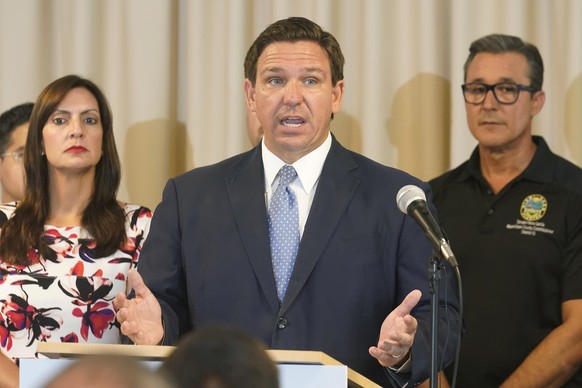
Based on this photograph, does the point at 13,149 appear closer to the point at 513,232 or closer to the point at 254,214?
the point at 254,214

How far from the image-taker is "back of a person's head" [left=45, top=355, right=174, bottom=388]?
1456mm

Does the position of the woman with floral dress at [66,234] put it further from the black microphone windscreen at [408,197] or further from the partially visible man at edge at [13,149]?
the black microphone windscreen at [408,197]

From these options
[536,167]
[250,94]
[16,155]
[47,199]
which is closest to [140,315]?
[250,94]

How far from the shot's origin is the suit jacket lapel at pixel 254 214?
3574 mm

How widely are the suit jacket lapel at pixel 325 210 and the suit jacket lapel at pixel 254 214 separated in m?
0.09

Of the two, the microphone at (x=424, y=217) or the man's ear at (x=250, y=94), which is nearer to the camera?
the microphone at (x=424, y=217)

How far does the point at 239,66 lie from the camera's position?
18.5 feet

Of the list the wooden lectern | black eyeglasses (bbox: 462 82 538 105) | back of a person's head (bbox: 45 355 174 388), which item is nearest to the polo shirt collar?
black eyeglasses (bbox: 462 82 538 105)

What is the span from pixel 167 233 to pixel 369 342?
774 millimetres

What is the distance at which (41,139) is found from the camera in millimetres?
4621

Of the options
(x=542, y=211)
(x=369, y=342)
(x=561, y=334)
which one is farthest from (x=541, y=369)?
(x=369, y=342)

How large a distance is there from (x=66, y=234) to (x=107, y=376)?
10.1 feet

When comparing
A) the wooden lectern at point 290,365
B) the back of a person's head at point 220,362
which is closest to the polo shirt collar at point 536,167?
the wooden lectern at point 290,365

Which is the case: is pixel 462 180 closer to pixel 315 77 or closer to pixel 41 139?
pixel 315 77
